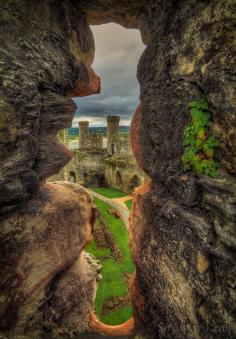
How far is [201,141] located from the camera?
368 cm

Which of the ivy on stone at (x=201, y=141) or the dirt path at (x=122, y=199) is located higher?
the ivy on stone at (x=201, y=141)

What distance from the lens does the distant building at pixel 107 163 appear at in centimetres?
2834

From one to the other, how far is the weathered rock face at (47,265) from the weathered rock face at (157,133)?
81 mm

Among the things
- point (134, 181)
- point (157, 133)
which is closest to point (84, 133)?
point (134, 181)

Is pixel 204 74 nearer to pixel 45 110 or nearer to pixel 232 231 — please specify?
pixel 232 231

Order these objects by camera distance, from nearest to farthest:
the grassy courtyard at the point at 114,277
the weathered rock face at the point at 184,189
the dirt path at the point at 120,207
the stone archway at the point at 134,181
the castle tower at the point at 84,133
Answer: the weathered rock face at the point at 184,189 → the grassy courtyard at the point at 114,277 → the dirt path at the point at 120,207 → the stone archway at the point at 134,181 → the castle tower at the point at 84,133

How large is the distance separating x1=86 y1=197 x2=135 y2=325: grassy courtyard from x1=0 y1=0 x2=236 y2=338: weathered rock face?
404cm

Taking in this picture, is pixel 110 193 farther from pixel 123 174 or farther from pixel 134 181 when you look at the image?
pixel 134 181

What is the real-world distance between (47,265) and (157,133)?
466 centimetres

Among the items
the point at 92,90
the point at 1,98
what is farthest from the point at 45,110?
the point at 92,90

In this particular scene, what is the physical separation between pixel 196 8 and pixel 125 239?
51.1ft

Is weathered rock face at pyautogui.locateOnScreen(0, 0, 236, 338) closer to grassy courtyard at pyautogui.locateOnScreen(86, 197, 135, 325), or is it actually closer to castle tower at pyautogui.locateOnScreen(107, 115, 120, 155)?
grassy courtyard at pyautogui.locateOnScreen(86, 197, 135, 325)

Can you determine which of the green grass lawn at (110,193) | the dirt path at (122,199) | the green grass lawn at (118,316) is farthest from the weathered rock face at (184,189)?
the green grass lawn at (110,193)

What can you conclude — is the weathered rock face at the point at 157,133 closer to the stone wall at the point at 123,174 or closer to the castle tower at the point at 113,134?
the stone wall at the point at 123,174
